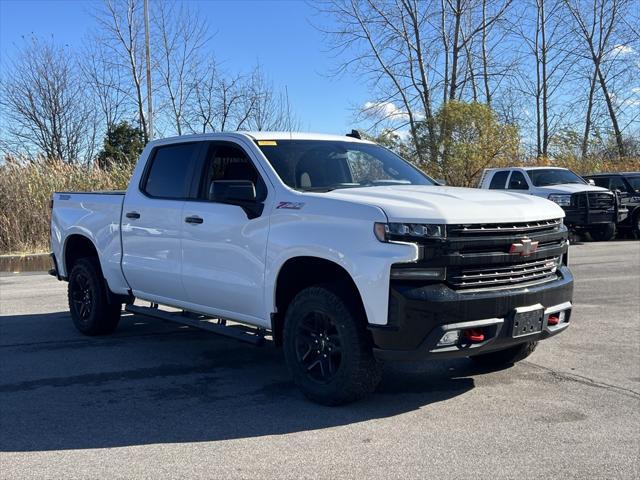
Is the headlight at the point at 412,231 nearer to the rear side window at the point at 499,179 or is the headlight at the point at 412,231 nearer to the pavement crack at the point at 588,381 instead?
the pavement crack at the point at 588,381

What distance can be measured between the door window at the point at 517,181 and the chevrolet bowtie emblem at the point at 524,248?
13.2 m

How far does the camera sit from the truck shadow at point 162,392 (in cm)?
457

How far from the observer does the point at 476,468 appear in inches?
154

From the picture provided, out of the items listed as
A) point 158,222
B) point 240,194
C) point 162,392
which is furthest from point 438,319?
point 158,222

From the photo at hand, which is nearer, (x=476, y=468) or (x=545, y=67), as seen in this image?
(x=476, y=468)

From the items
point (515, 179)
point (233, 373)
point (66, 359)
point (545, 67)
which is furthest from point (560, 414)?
point (545, 67)

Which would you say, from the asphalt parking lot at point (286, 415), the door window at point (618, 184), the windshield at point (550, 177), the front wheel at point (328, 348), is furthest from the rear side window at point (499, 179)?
the front wheel at point (328, 348)

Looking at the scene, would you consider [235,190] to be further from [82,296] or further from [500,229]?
[82,296]

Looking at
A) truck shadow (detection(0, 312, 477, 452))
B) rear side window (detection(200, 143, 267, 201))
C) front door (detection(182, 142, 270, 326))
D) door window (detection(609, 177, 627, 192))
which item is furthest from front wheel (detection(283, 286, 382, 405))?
door window (detection(609, 177, 627, 192))

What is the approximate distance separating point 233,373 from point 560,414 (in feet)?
8.91

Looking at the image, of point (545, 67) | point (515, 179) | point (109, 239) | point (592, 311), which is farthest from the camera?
point (545, 67)

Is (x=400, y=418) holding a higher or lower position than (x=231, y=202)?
lower

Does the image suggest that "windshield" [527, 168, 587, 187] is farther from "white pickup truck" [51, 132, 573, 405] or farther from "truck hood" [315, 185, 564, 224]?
"truck hood" [315, 185, 564, 224]

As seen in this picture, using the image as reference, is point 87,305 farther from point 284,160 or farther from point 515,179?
point 515,179
